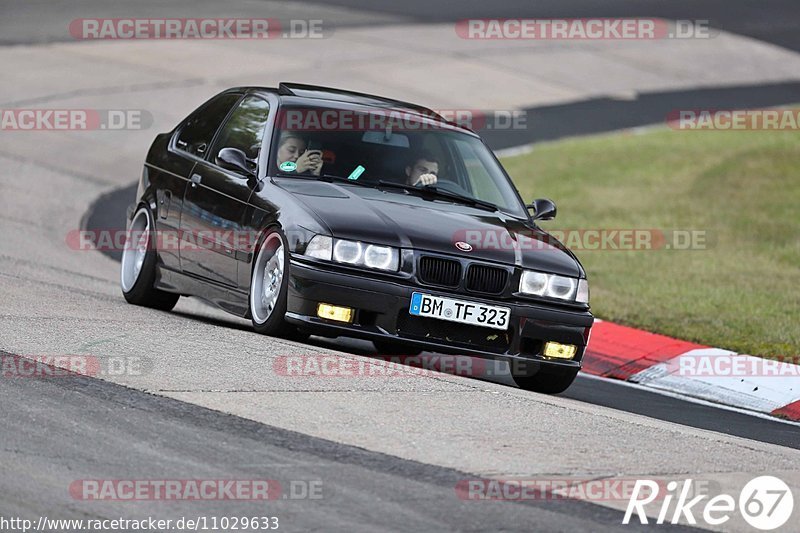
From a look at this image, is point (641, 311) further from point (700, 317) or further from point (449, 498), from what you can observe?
point (449, 498)

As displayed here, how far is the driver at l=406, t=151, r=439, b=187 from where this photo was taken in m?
9.60

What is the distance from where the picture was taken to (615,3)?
36656 millimetres

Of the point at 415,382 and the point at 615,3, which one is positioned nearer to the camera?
the point at 415,382

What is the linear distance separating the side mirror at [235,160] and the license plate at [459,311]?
1571mm

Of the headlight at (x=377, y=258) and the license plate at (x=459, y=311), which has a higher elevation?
the headlight at (x=377, y=258)

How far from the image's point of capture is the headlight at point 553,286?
8.79 metres

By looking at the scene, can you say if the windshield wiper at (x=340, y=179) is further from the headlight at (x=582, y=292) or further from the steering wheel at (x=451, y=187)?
the headlight at (x=582, y=292)

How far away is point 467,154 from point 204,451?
14.2 feet

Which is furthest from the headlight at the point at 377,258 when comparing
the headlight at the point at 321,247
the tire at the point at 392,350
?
the tire at the point at 392,350

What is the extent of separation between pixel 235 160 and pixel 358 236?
1.35m

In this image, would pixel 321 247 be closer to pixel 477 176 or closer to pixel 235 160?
pixel 235 160

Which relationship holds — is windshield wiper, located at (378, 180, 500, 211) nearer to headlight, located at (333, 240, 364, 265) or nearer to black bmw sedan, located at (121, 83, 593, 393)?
black bmw sedan, located at (121, 83, 593, 393)

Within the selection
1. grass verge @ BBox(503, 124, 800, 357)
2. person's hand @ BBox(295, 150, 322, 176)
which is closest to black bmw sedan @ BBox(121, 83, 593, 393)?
person's hand @ BBox(295, 150, 322, 176)

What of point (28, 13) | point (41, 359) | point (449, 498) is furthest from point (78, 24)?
point (449, 498)
